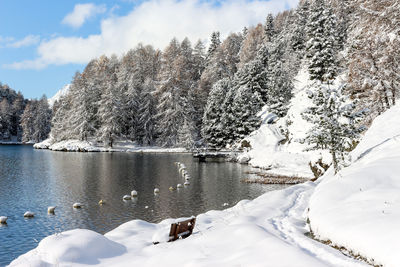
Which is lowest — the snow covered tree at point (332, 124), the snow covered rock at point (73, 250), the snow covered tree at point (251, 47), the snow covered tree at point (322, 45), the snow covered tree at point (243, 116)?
the snow covered rock at point (73, 250)

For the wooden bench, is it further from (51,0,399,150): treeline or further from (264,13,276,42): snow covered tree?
(264,13,276,42): snow covered tree

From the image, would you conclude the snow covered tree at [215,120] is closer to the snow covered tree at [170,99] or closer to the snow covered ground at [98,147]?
the snow covered ground at [98,147]

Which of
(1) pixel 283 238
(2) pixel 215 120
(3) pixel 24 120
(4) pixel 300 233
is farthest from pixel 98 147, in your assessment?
(1) pixel 283 238

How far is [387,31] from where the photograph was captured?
17766mm

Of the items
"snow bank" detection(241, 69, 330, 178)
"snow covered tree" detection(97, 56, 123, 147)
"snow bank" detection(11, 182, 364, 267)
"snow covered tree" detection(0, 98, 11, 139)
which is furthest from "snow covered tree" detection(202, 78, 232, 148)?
"snow covered tree" detection(0, 98, 11, 139)

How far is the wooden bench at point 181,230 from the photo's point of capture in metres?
11.1

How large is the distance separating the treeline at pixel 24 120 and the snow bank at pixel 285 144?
281ft

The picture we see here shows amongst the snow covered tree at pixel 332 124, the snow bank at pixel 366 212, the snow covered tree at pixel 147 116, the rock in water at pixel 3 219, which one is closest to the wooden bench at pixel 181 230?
the snow bank at pixel 366 212

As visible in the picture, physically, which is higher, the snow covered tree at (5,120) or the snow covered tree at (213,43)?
the snow covered tree at (213,43)

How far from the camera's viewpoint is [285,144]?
47.6 meters

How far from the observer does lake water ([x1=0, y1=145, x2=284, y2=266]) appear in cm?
1681

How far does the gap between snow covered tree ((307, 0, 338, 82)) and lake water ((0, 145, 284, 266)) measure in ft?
76.2

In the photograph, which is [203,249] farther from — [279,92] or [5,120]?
[5,120]

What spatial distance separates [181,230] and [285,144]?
128 feet
